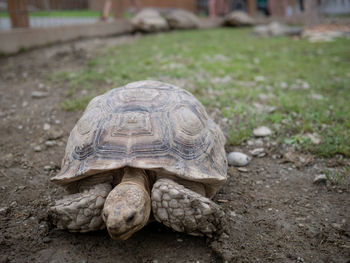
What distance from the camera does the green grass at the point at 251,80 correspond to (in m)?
3.22

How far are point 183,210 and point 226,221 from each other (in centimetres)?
37

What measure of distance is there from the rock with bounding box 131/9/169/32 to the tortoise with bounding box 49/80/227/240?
24.1 ft

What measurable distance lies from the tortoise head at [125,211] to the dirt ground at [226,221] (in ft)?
0.71

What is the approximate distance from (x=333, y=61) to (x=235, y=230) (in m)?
4.88

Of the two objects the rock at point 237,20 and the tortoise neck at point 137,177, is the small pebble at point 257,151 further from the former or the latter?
the rock at point 237,20

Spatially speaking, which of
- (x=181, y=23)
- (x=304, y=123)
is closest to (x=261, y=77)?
(x=304, y=123)

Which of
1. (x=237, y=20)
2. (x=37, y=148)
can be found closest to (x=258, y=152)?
(x=37, y=148)

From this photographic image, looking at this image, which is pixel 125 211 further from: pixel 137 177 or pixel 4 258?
pixel 4 258

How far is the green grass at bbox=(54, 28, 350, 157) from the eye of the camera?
10.6 ft

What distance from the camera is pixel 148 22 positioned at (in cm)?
902

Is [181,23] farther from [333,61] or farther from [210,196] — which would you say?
[210,196]

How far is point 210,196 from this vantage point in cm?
210

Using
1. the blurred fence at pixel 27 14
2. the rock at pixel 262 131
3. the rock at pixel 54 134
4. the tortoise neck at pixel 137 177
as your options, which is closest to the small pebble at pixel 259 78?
the rock at pixel 262 131

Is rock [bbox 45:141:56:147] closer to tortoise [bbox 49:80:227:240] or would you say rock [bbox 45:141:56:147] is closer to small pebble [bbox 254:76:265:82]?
tortoise [bbox 49:80:227:240]
